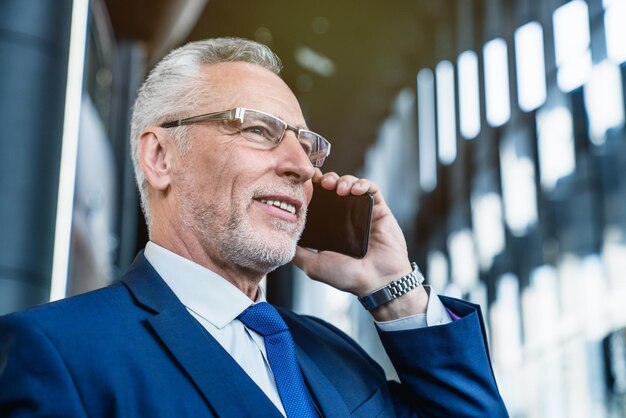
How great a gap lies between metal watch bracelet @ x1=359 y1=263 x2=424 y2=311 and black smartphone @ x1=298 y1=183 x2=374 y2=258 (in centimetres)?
12

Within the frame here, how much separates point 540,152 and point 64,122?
8.48 meters

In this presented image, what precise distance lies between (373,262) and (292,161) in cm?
40

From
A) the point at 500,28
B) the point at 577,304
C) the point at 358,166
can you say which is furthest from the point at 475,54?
the point at 358,166

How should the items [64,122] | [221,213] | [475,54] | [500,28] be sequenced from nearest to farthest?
[221,213] < [64,122] < [500,28] < [475,54]

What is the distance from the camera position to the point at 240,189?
1776 mm

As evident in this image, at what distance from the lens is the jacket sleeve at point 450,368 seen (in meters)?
1.86

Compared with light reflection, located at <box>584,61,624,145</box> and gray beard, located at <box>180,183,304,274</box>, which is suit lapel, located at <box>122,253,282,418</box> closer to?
gray beard, located at <box>180,183,304,274</box>

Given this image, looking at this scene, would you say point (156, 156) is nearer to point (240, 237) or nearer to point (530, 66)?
point (240, 237)

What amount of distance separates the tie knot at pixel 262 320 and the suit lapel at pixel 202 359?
154 mm

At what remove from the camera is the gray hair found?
1896 mm

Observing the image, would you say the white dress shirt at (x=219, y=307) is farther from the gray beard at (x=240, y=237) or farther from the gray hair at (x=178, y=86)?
the gray hair at (x=178, y=86)

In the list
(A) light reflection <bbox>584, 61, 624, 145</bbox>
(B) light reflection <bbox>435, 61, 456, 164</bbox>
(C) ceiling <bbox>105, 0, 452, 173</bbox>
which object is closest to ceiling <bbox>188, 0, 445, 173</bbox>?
(C) ceiling <bbox>105, 0, 452, 173</bbox>

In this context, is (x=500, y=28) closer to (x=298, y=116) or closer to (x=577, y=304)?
A: (x=577, y=304)

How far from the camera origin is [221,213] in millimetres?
Answer: 1779
